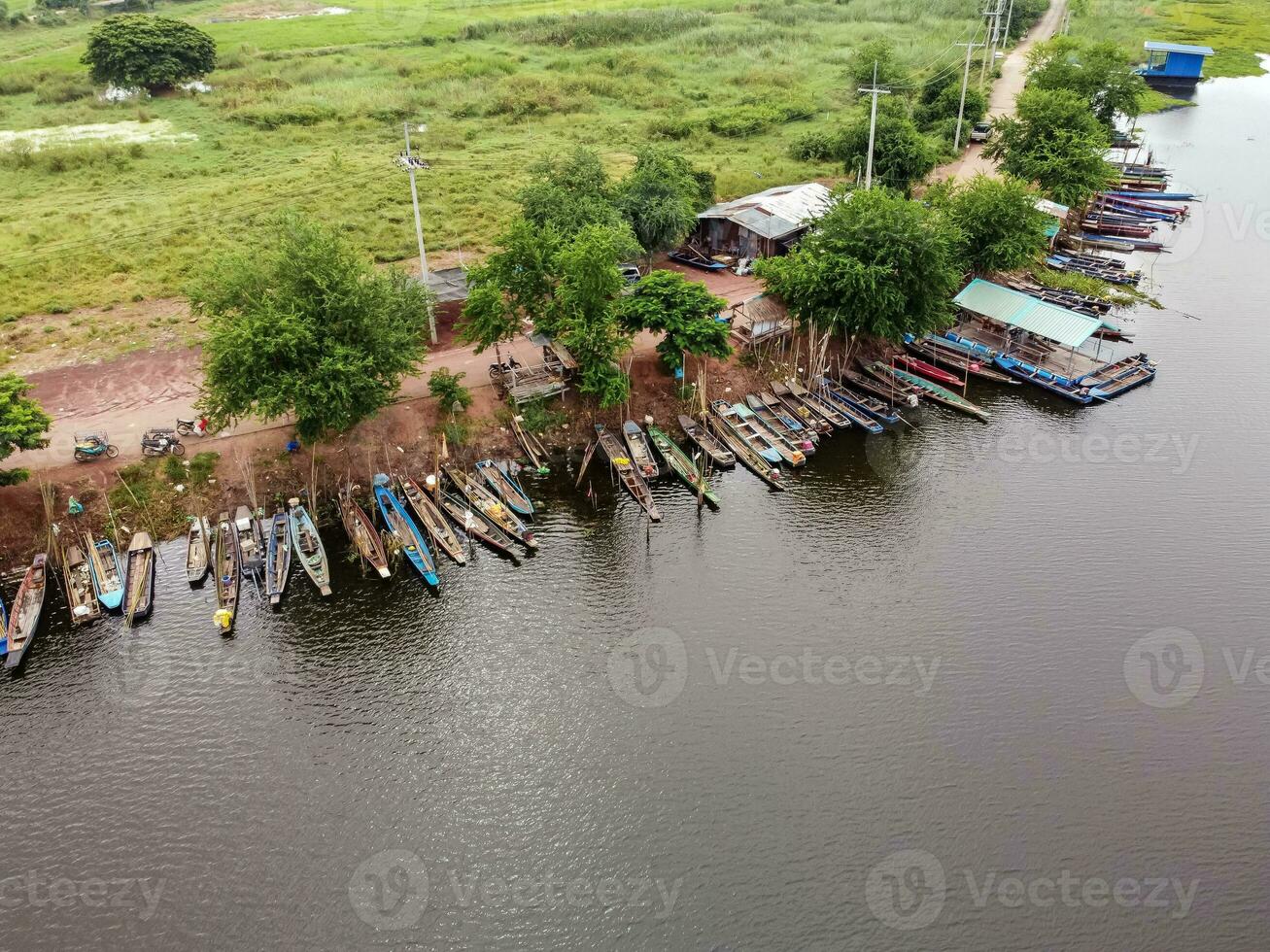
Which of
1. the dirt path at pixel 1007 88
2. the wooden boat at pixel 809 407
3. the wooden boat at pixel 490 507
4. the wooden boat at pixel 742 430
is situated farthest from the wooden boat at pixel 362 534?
the dirt path at pixel 1007 88

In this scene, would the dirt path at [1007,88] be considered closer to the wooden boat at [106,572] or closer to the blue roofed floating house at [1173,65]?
the blue roofed floating house at [1173,65]

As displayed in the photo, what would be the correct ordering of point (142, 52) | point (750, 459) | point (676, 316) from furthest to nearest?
point (142, 52) → point (676, 316) → point (750, 459)

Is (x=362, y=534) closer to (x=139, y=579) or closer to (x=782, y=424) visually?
(x=139, y=579)

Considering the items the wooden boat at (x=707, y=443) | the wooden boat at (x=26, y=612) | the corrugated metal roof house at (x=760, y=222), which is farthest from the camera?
the corrugated metal roof house at (x=760, y=222)

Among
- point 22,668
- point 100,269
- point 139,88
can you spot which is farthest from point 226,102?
point 22,668


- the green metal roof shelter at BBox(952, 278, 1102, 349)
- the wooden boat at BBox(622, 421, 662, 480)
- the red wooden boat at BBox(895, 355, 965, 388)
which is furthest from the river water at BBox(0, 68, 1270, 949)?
the green metal roof shelter at BBox(952, 278, 1102, 349)

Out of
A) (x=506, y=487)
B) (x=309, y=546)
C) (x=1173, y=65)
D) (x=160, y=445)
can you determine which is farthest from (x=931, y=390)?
(x=1173, y=65)
